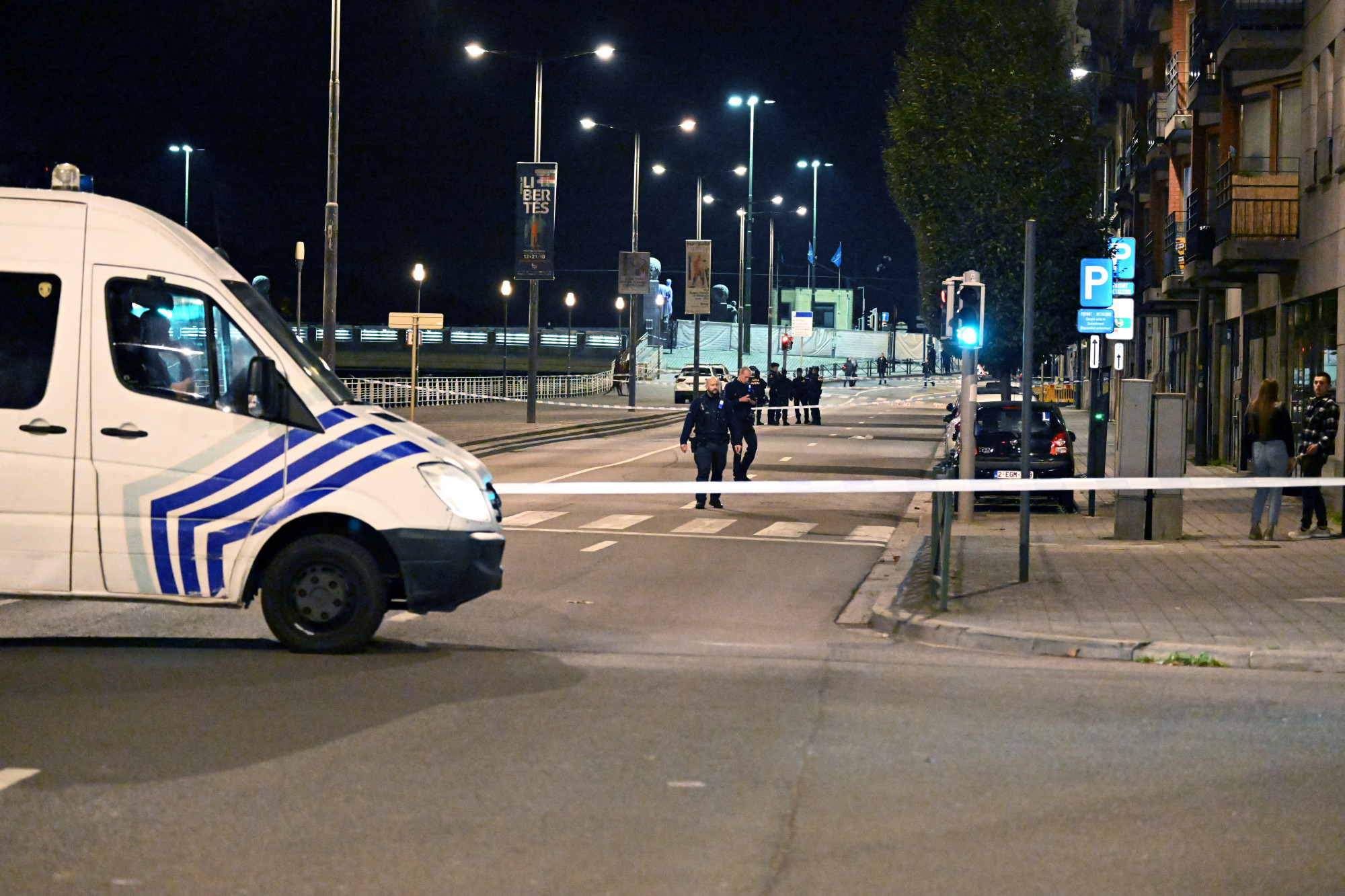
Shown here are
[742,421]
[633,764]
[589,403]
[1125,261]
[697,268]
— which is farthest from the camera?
[589,403]

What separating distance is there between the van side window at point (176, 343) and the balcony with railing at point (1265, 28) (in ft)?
68.3

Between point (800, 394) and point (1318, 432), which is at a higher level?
point (800, 394)

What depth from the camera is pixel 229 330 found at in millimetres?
8961

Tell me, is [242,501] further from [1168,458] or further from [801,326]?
[801,326]

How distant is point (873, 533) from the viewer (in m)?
18.7

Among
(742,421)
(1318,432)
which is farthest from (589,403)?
(1318,432)

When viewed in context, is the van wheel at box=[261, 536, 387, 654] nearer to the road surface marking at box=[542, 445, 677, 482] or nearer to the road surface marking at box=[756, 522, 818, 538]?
the road surface marking at box=[756, 522, 818, 538]

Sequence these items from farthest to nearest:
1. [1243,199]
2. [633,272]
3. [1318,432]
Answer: [633,272] < [1243,199] < [1318,432]

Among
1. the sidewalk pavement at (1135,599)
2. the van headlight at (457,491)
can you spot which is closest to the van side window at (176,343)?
the van headlight at (457,491)

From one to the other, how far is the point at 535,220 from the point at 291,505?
2977 cm

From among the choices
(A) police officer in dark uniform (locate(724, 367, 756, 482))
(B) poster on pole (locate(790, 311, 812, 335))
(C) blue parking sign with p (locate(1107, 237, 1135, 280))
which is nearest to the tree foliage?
(C) blue parking sign with p (locate(1107, 237, 1135, 280))

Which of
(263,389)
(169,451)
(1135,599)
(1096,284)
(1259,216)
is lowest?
(1135,599)

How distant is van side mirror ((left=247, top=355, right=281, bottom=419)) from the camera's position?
862 cm

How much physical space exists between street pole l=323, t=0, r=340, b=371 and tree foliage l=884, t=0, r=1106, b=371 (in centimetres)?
1788
